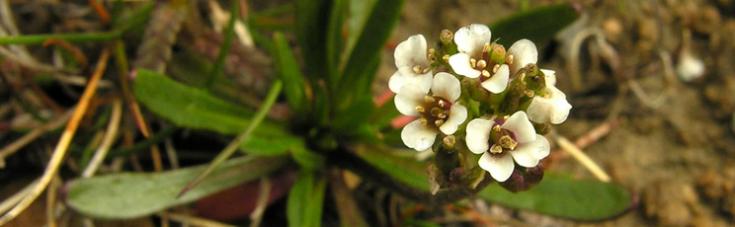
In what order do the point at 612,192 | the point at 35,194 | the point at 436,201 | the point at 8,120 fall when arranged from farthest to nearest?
the point at 8,120 → the point at 612,192 → the point at 35,194 → the point at 436,201

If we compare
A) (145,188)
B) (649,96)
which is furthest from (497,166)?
(649,96)

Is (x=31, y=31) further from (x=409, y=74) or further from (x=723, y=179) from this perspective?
(x=723, y=179)

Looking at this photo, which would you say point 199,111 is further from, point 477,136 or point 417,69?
point 477,136

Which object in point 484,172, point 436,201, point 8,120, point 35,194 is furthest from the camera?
point 8,120

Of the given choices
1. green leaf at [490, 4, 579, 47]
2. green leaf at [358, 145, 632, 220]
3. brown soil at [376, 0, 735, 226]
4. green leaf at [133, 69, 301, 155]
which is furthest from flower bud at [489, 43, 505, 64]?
brown soil at [376, 0, 735, 226]

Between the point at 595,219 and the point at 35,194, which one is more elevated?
the point at 35,194

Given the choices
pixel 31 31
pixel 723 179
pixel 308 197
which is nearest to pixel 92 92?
pixel 31 31

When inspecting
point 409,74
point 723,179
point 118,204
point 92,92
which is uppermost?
point 409,74

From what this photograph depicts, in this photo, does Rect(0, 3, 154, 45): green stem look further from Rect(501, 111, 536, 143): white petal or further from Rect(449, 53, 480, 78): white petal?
Rect(501, 111, 536, 143): white petal
